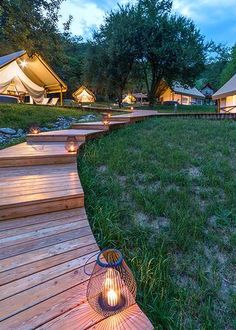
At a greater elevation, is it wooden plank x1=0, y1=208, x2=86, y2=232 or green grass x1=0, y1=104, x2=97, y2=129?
green grass x1=0, y1=104, x2=97, y2=129

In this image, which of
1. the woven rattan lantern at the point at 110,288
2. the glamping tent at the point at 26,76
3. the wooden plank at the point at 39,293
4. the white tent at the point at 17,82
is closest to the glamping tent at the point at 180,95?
the glamping tent at the point at 26,76

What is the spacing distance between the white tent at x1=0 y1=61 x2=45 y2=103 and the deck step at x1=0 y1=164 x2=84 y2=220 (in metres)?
9.98

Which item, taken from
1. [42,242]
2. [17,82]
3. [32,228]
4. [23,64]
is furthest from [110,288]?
[23,64]

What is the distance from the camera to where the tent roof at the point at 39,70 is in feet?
37.0

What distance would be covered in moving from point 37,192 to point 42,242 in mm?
629

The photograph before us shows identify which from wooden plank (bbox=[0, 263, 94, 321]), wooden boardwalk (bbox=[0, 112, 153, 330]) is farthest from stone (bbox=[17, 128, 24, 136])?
wooden plank (bbox=[0, 263, 94, 321])

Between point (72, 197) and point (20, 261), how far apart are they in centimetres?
77

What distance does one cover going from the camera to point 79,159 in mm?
3779

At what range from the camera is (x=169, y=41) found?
1561 centimetres

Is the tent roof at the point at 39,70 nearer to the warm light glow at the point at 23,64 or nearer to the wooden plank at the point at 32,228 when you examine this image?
the warm light glow at the point at 23,64

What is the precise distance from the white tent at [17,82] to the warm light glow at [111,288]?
39.2ft

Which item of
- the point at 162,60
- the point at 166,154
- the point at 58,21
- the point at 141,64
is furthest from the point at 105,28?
the point at 166,154

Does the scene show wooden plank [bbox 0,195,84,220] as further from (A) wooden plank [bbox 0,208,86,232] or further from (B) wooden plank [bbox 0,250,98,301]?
(B) wooden plank [bbox 0,250,98,301]

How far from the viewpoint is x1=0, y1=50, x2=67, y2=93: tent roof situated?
11281mm
